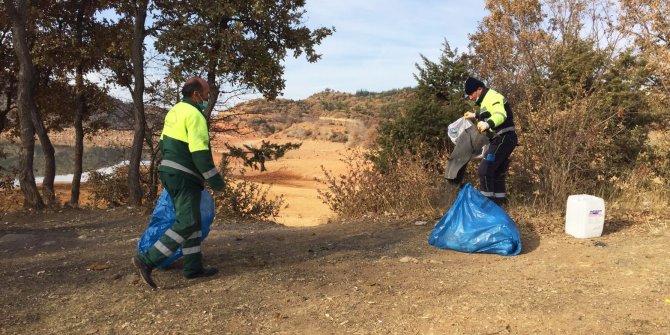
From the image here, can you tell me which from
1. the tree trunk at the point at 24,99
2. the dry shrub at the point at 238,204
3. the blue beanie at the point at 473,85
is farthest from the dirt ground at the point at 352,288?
the dry shrub at the point at 238,204

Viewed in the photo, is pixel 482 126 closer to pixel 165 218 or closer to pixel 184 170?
pixel 184 170

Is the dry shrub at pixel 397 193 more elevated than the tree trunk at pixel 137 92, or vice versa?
the tree trunk at pixel 137 92

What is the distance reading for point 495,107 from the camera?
20.7ft

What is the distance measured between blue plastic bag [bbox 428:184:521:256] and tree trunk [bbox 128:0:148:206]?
6.84m

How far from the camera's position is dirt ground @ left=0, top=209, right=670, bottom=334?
3732 mm

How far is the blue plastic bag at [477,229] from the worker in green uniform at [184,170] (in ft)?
8.73

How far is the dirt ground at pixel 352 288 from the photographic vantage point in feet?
12.2

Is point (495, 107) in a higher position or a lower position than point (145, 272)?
higher

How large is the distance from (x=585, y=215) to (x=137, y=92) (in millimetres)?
8188

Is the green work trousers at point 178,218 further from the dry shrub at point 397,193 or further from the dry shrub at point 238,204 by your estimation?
the dry shrub at point 238,204

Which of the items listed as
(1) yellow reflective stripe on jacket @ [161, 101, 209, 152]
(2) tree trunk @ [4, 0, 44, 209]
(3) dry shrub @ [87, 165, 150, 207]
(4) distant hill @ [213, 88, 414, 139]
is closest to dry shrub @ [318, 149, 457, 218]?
(1) yellow reflective stripe on jacket @ [161, 101, 209, 152]

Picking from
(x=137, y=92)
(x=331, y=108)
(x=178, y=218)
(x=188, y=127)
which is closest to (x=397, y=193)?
(x=178, y=218)

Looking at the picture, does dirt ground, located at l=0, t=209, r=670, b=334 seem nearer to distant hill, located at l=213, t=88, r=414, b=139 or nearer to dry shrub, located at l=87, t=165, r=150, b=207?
dry shrub, located at l=87, t=165, r=150, b=207

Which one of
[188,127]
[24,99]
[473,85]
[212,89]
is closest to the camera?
[188,127]
